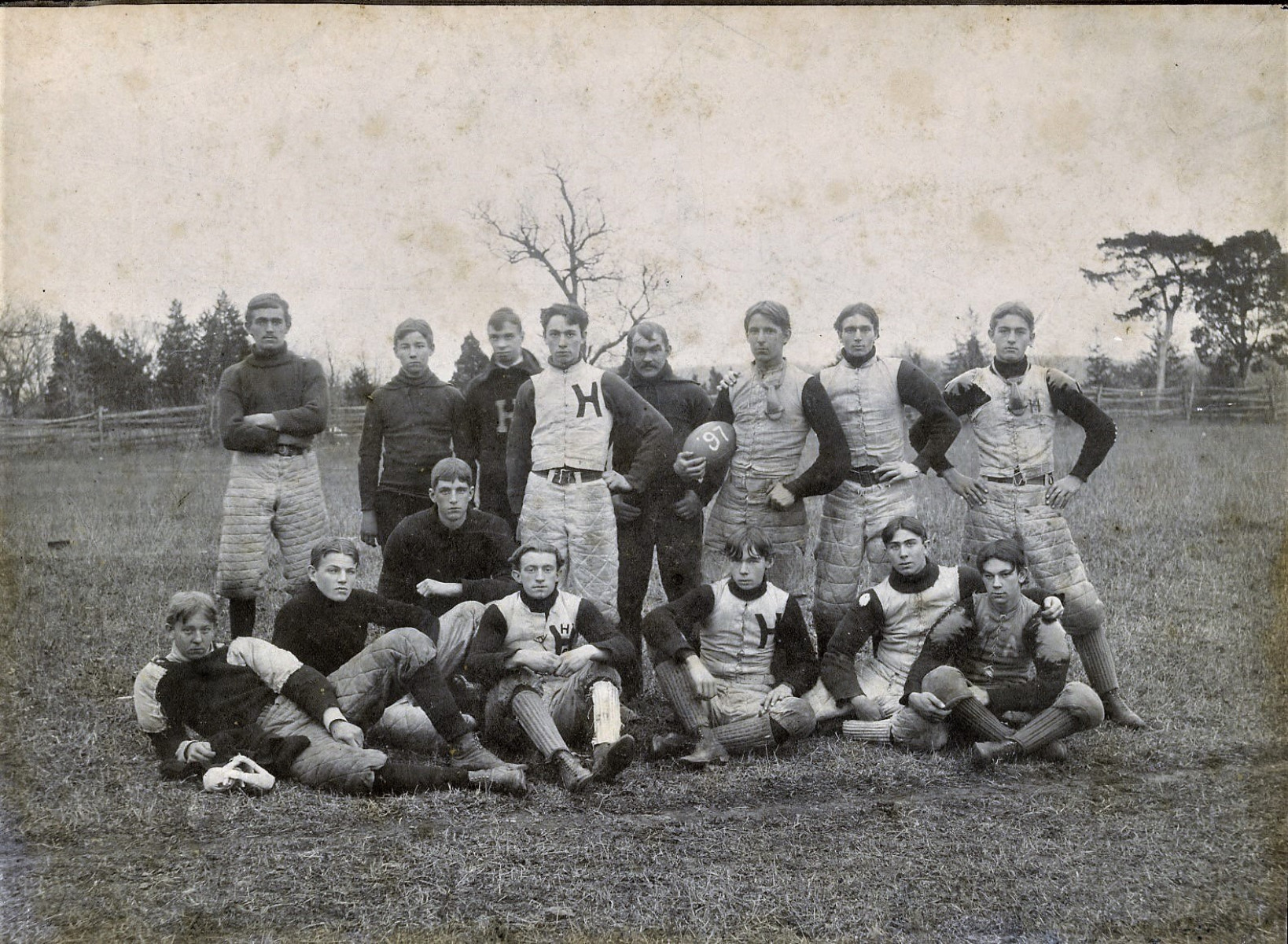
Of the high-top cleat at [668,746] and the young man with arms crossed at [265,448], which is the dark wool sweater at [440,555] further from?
the high-top cleat at [668,746]

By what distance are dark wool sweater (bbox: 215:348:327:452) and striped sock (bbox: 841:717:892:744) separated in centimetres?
Answer: 323

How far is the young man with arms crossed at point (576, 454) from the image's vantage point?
205 inches

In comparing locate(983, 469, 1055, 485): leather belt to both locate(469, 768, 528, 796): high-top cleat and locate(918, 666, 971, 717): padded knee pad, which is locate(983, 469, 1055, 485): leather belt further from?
locate(469, 768, 528, 796): high-top cleat

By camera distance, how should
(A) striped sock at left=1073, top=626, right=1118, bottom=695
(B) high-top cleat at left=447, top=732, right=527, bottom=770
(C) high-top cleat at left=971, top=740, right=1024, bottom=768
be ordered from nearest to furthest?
(B) high-top cleat at left=447, top=732, right=527, bottom=770 < (C) high-top cleat at left=971, top=740, right=1024, bottom=768 < (A) striped sock at left=1073, top=626, right=1118, bottom=695

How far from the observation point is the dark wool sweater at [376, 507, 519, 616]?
5.01m

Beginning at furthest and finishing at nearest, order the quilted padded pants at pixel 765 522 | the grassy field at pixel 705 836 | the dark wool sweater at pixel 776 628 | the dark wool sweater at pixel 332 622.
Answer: the quilted padded pants at pixel 765 522 → the dark wool sweater at pixel 776 628 → the dark wool sweater at pixel 332 622 → the grassy field at pixel 705 836

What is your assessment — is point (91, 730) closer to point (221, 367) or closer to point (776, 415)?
point (221, 367)

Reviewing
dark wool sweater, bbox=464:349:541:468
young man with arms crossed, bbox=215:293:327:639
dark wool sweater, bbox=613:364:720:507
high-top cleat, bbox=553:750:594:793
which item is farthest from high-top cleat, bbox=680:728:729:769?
young man with arms crossed, bbox=215:293:327:639

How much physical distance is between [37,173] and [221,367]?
1.30m

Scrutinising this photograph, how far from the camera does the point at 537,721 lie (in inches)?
173

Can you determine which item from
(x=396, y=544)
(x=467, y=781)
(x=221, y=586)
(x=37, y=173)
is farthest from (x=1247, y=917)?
(x=37, y=173)

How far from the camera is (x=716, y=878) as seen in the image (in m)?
3.62

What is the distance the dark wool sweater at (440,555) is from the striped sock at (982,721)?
7.18ft

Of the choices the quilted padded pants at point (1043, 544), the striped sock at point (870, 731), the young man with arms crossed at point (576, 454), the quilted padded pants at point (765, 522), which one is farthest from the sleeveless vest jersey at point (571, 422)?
the quilted padded pants at point (1043, 544)
